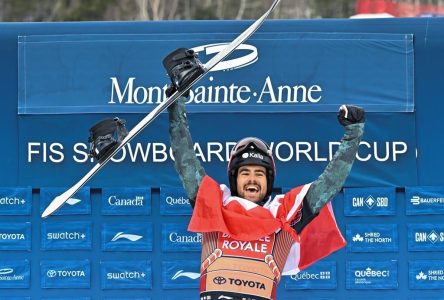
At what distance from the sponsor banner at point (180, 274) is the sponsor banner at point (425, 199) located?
122 centimetres

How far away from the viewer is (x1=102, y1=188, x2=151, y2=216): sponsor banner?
588 cm

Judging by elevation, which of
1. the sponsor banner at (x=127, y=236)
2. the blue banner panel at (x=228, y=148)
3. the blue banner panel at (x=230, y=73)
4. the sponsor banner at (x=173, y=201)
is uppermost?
the blue banner panel at (x=230, y=73)

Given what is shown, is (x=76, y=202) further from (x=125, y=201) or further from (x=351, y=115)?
(x=351, y=115)

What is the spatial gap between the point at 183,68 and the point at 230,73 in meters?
1.10

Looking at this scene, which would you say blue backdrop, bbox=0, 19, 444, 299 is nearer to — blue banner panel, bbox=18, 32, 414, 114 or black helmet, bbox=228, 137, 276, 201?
blue banner panel, bbox=18, 32, 414, 114

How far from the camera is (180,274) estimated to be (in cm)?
589

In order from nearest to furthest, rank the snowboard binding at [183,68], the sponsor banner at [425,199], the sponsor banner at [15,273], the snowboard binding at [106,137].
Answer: the snowboard binding at [183,68], the snowboard binding at [106,137], the sponsor banner at [425,199], the sponsor banner at [15,273]

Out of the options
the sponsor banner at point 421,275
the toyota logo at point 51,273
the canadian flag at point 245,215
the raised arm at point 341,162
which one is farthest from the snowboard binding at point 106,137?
the sponsor banner at point 421,275

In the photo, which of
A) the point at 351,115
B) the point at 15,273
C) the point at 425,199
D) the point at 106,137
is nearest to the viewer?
the point at 351,115

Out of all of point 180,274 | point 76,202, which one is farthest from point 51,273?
point 180,274

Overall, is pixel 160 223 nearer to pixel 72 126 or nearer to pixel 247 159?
pixel 72 126

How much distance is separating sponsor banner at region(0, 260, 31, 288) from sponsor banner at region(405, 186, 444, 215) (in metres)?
2.15

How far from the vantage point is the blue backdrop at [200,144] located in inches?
229

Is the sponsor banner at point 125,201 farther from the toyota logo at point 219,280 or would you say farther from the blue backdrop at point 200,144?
the toyota logo at point 219,280
